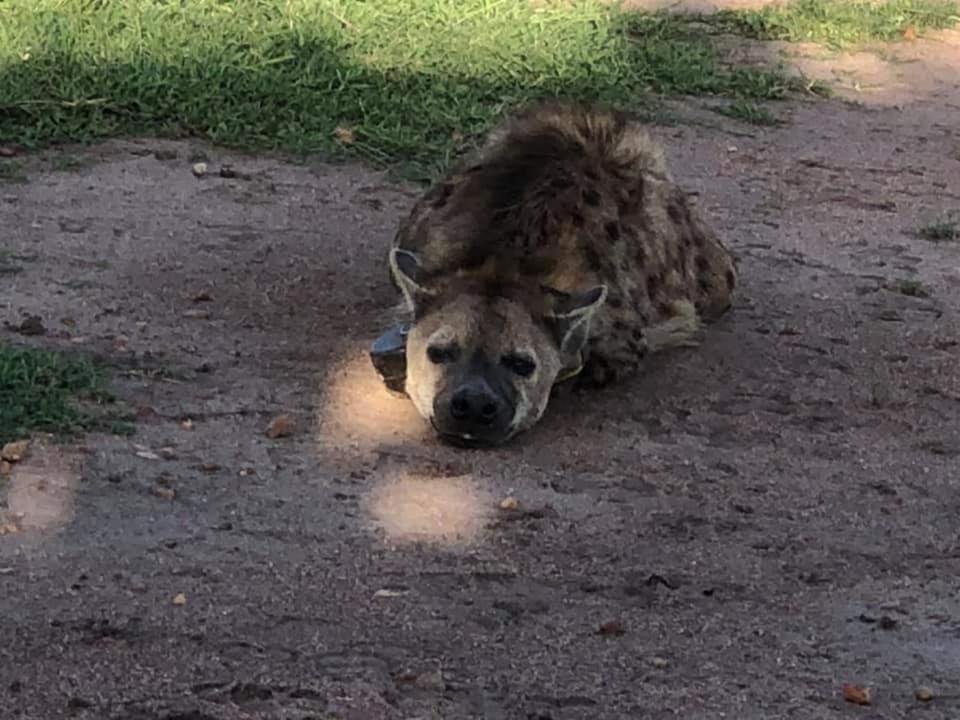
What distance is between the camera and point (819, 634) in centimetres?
303

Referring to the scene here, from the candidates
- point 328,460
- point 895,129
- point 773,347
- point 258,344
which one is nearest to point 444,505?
point 328,460

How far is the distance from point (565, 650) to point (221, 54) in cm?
368

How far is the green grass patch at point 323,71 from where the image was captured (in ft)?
18.7

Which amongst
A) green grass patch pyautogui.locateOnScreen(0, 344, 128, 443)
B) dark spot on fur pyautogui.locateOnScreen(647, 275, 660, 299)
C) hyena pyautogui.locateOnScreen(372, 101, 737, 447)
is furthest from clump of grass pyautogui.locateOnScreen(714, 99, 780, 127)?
green grass patch pyautogui.locateOnScreen(0, 344, 128, 443)

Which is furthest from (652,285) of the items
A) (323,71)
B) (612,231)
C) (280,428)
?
(323,71)

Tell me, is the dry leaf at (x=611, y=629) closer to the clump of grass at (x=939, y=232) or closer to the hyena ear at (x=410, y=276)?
the hyena ear at (x=410, y=276)

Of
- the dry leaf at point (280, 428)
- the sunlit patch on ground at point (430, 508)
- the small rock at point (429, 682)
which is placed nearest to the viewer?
the small rock at point (429, 682)

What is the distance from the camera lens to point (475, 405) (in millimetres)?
3715

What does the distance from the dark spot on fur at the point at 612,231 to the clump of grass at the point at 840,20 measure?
368cm

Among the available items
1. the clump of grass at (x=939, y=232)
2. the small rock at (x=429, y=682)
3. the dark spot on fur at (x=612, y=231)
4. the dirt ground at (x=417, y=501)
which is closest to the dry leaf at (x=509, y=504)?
the dirt ground at (x=417, y=501)

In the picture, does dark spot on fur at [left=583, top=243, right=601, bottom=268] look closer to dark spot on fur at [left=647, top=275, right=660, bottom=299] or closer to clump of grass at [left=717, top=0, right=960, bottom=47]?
dark spot on fur at [left=647, top=275, right=660, bottom=299]

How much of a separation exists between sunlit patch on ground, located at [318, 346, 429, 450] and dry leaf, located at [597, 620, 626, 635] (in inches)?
32.6

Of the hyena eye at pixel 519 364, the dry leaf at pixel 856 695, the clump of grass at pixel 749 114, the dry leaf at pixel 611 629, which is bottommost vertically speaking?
the clump of grass at pixel 749 114

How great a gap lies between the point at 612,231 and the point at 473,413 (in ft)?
2.53
